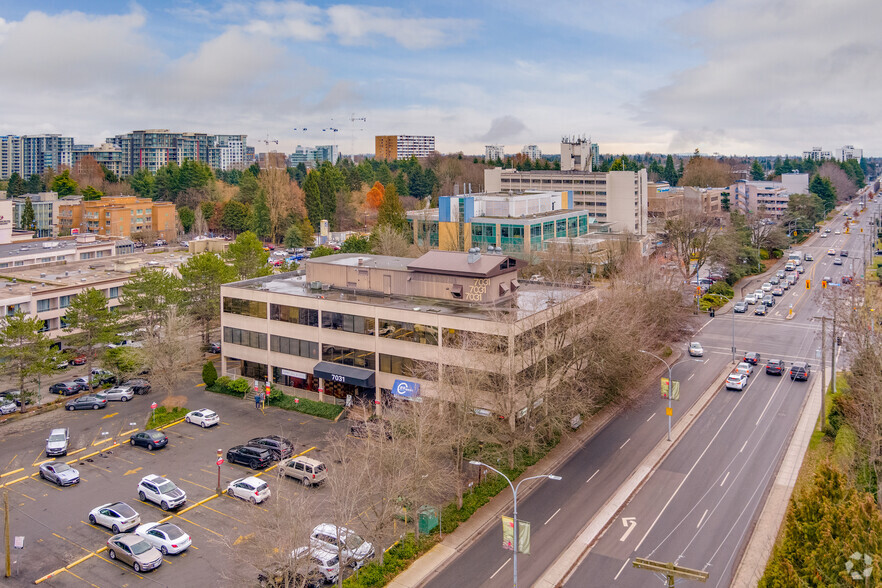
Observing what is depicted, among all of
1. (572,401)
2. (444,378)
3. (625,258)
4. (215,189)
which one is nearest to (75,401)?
(444,378)

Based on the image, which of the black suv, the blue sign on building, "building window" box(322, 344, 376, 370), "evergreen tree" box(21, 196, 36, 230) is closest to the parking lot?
the blue sign on building

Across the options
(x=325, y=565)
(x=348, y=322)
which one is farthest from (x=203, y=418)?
(x=325, y=565)

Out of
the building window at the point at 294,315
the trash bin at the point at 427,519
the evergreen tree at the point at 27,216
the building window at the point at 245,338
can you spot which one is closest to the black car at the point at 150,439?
the building window at the point at 245,338

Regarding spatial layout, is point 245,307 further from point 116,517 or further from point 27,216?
point 27,216

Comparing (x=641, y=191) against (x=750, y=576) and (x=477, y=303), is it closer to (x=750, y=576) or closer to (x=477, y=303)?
(x=477, y=303)

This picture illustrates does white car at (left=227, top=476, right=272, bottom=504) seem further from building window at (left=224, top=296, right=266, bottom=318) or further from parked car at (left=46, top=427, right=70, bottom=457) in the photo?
building window at (left=224, top=296, right=266, bottom=318)

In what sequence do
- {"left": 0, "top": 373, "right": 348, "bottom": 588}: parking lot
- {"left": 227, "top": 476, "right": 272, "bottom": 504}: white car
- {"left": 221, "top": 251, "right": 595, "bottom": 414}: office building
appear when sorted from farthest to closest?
1. {"left": 221, "top": 251, "right": 595, "bottom": 414}: office building
2. {"left": 227, "top": 476, "right": 272, "bottom": 504}: white car
3. {"left": 0, "top": 373, "right": 348, "bottom": 588}: parking lot
